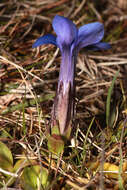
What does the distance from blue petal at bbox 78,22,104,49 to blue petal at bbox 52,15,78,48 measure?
6cm

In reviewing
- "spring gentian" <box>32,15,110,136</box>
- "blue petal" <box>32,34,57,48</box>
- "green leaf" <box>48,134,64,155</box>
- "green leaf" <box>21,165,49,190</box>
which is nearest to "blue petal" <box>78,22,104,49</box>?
"spring gentian" <box>32,15,110,136</box>

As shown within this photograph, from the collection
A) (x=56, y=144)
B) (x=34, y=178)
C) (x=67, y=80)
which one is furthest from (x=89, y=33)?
(x=34, y=178)

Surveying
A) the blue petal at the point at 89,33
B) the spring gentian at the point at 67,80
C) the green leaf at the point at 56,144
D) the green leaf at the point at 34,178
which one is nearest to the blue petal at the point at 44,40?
the spring gentian at the point at 67,80

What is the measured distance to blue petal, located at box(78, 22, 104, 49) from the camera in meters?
1.33

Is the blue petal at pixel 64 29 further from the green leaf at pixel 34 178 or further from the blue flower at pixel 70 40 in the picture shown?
the green leaf at pixel 34 178

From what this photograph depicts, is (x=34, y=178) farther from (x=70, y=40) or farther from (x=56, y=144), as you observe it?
(x=70, y=40)

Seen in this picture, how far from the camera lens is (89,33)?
4.38 feet

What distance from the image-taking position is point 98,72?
2.03 m

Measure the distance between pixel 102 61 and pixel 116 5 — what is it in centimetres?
92

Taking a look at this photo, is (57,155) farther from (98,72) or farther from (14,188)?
(98,72)

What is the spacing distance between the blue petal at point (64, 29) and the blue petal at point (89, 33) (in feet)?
0.21

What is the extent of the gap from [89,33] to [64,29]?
175 millimetres

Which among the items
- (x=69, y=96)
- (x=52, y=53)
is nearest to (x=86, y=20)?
(x=52, y=53)

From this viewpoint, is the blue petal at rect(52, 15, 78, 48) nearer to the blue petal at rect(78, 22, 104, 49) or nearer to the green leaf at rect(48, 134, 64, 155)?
the blue petal at rect(78, 22, 104, 49)
